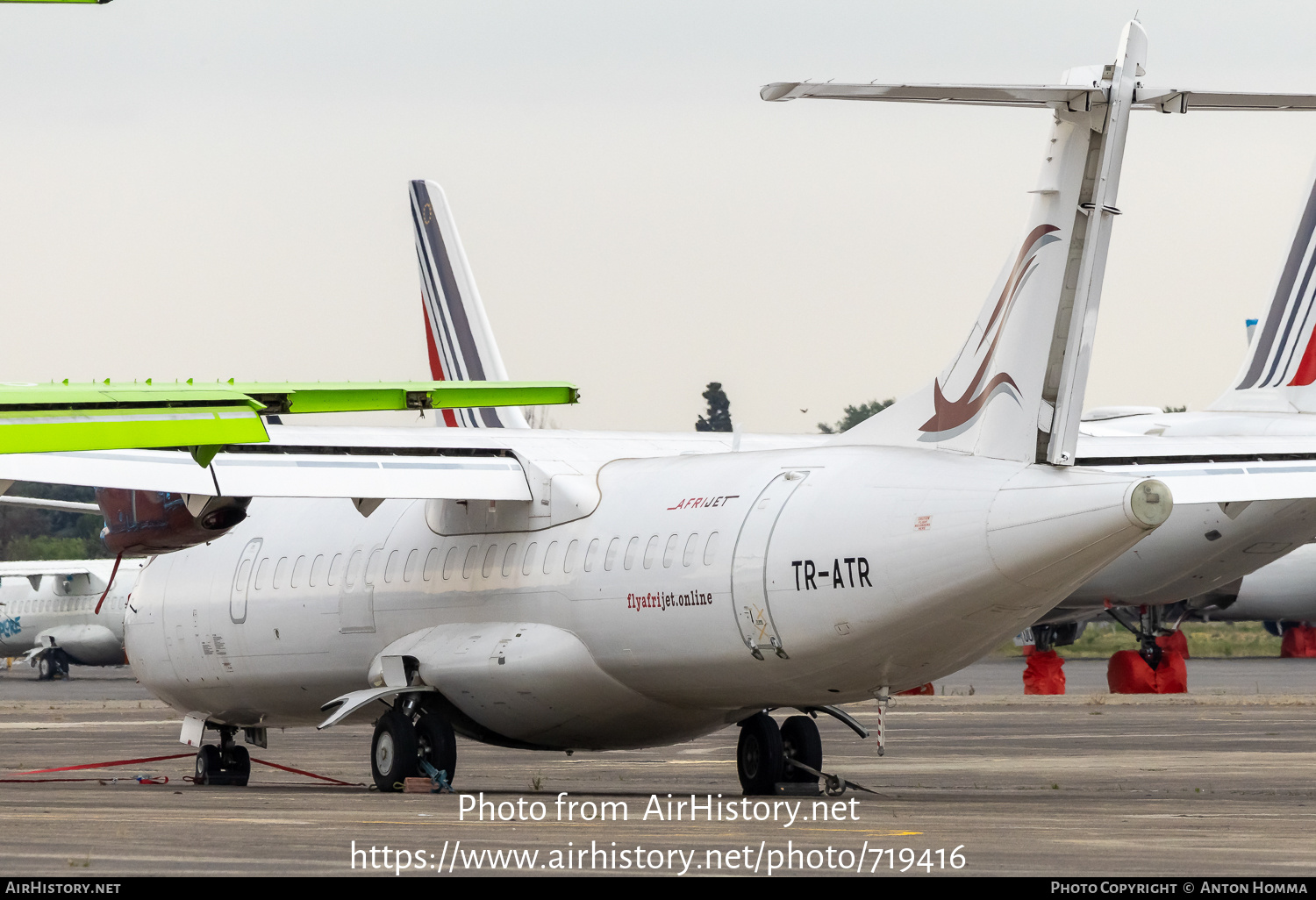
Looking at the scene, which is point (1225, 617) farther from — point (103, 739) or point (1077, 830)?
point (1077, 830)

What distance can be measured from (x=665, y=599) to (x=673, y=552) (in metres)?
0.43

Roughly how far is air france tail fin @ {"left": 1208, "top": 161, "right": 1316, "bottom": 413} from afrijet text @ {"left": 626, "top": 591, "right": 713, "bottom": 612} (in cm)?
1286

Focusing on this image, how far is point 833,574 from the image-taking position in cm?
1588

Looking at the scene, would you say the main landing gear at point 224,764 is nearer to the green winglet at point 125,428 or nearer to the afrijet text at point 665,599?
the afrijet text at point 665,599

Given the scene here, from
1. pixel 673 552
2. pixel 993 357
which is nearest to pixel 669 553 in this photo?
pixel 673 552

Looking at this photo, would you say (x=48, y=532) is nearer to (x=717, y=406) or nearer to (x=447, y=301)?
(x=717, y=406)

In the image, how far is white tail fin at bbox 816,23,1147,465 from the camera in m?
15.2

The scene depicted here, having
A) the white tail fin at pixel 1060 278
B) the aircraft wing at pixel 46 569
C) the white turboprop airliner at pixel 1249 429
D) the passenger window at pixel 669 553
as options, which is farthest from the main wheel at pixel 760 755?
the aircraft wing at pixel 46 569

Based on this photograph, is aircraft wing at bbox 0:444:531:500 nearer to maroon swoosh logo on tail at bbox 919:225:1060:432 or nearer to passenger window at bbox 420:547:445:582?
passenger window at bbox 420:547:445:582

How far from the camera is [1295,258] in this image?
89.8ft

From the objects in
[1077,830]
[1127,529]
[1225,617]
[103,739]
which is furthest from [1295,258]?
[1225,617]

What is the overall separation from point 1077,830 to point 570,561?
6879 millimetres

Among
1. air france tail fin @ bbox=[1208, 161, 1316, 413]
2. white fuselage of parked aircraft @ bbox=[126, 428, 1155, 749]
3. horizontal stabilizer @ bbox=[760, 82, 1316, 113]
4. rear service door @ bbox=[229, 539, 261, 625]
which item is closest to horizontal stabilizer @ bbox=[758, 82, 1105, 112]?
horizontal stabilizer @ bbox=[760, 82, 1316, 113]


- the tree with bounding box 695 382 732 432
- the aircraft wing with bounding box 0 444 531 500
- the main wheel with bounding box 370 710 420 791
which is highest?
the tree with bounding box 695 382 732 432
